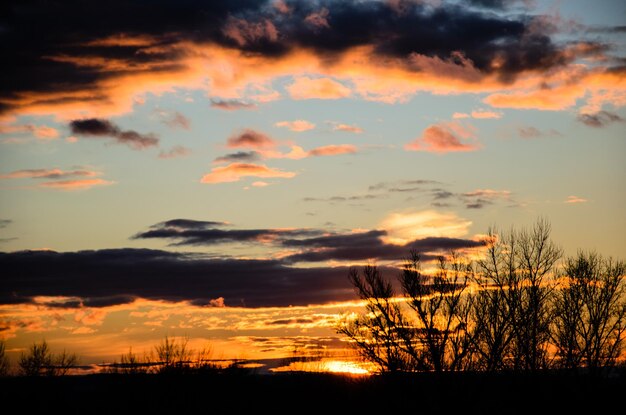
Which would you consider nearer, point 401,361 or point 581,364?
point 401,361

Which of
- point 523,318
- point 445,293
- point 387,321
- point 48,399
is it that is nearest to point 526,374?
point 523,318

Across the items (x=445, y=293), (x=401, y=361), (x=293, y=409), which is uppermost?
(x=445, y=293)

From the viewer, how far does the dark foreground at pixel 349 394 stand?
5206 centimetres

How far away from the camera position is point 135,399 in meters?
58.7

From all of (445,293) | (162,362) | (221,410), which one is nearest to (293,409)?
(221,410)

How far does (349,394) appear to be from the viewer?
254 feet

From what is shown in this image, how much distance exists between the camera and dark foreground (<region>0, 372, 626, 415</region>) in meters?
52.1

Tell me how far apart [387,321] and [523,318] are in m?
15.4

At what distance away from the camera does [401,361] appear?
2016 inches

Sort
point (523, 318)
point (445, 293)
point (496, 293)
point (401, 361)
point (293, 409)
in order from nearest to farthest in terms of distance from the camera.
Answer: point (401, 361), point (445, 293), point (523, 318), point (496, 293), point (293, 409)

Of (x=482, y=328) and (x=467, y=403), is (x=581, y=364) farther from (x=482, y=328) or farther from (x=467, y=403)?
(x=467, y=403)

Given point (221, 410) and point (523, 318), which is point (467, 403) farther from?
point (221, 410)

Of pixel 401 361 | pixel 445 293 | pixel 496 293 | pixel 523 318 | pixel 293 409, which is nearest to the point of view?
pixel 401 361

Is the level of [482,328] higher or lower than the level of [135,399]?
higher
